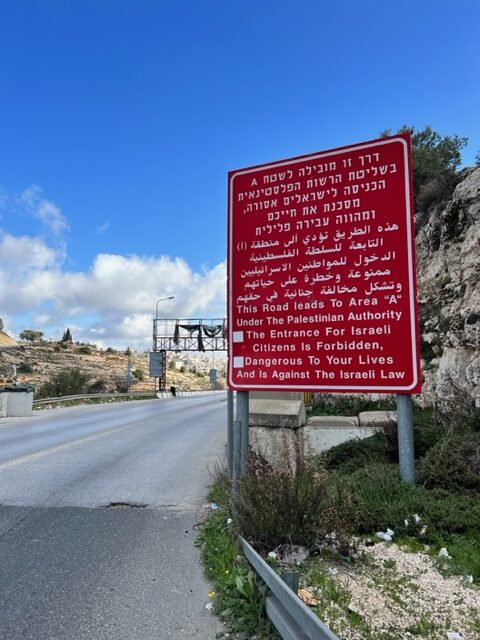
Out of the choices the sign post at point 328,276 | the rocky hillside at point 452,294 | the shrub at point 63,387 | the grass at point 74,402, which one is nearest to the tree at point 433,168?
the rocky hillside at point 452,294

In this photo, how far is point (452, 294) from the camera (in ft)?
38.7

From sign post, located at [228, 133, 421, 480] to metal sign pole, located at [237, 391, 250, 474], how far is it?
133mm

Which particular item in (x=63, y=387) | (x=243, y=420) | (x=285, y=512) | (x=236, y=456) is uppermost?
(x=243, y=420)

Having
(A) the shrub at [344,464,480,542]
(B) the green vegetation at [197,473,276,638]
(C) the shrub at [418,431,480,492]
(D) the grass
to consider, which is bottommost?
(D) the grass

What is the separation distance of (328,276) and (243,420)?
6.67 ft

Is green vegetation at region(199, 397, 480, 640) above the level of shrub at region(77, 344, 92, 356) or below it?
below

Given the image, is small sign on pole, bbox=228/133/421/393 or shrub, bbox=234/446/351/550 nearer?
shrub, bbox=234/446/351/550

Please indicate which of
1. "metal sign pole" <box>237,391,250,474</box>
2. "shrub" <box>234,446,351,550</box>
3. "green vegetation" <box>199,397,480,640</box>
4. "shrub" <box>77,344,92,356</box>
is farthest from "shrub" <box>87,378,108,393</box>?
"shrub" <box>234,446,351,550</box>

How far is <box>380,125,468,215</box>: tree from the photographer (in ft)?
51.5

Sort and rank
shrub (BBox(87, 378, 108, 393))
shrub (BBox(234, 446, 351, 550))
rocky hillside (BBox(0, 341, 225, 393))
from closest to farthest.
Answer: shrub (BBox(234, 446, 351, 550))
shrub (BBox(87, 378, 108, 393))
rocky hillside (BBox(0, 341, 225, 393))

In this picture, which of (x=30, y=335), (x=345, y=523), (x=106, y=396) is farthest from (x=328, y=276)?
(x=30, y=335)

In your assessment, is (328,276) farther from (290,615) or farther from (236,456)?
(290,615)

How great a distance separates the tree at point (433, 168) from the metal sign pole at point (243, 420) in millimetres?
9610

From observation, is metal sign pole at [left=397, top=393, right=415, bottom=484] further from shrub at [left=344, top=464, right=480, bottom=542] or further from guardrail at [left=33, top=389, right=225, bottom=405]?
guardrail at [left=33, top=389, right=225, bottom=405]
